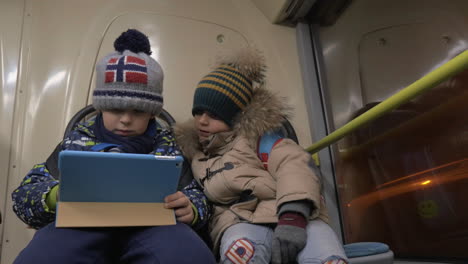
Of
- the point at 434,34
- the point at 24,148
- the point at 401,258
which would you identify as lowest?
the point at 401,258

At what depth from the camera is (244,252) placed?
861 millimetres

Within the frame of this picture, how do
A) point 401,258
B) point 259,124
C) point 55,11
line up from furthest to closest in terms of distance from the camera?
point 55,11 < point 401,258 < point 259,124

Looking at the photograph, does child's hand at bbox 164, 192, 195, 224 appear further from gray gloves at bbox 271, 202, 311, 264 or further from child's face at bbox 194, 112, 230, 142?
child's face at bbox 194, 112, 230, 142

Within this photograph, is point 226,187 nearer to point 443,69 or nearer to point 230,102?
point 230,102

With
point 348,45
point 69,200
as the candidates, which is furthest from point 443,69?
point 348,45

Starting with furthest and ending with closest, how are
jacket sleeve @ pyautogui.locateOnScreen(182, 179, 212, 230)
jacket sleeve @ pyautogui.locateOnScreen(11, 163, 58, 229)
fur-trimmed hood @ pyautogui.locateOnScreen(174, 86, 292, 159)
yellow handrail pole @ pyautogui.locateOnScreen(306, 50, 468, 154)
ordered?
fur-trimmed hood @ pyautogui.locateOnScreen(174, 86, 292, 159), jacket sleeve @ pyautogui.locateOnScreen(182, 179, 212, 230), jacket sleeve @ pyautogui.locateOnScreen(11, 163, 58, 229), yellow handrail pole @ pyautogui.locateOnScreen(306, 50, 468, 154)

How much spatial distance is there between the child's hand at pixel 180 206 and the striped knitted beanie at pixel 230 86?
1.14 ft

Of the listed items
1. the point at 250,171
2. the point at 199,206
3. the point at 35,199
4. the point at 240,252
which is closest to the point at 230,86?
the point at 250,171

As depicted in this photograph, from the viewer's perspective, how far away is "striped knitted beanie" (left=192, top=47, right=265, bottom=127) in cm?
113

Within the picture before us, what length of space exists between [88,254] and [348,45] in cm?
123

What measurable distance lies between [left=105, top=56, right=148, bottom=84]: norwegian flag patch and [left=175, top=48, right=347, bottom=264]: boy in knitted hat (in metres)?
0.24

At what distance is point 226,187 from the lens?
1021 millimetres

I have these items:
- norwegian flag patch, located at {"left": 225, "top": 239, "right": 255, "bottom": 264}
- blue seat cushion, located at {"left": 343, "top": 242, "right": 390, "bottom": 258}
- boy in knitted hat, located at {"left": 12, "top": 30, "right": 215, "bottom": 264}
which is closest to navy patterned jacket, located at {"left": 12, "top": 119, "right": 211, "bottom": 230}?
boy in knitted hat, located at {"left": 12, "top": 30, "right": 215, "bottom": 264}

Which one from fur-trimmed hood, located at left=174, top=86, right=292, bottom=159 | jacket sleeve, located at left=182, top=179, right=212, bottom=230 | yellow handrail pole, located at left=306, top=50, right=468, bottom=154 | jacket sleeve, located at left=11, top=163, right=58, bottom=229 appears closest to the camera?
yellow handrail pole, located at left=306, top=50, right=468, bottom=154
